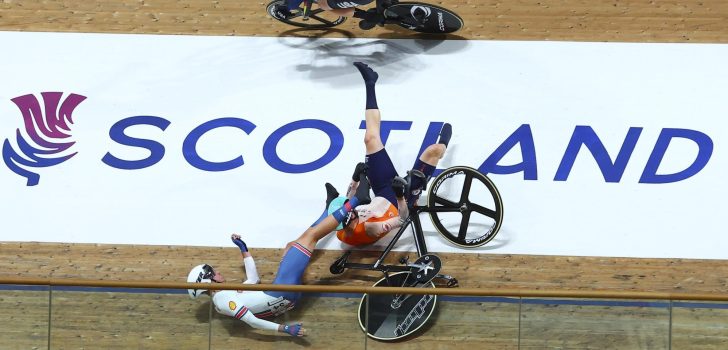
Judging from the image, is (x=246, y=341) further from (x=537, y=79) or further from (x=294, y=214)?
(x=537, y=79)

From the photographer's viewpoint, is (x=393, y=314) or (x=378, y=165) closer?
(x=393, y=314)

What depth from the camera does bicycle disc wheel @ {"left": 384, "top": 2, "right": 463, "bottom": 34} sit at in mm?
10477

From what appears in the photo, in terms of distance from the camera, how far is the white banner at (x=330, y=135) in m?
10.0

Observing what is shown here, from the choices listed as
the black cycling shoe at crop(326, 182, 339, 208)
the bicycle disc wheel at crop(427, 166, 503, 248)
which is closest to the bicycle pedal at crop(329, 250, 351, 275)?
the black cycling shoe at crop(326, 182, 339, 208)

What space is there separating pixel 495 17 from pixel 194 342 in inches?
196

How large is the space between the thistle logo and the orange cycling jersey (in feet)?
10.1

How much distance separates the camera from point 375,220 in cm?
970

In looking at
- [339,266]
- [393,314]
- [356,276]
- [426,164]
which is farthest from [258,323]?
[426,164]

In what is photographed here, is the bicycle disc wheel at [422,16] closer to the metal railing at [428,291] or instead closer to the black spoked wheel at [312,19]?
the black spoked wheel at [312,19]

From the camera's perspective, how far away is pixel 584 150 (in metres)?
10.2

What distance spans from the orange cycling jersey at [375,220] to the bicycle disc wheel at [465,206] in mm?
401

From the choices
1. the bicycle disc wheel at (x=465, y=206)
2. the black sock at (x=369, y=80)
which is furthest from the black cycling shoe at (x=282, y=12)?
the bicycle disc wheel at (x=465, y=206)

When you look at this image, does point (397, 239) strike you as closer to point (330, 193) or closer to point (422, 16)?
point (330, 193)

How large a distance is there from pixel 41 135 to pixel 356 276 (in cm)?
358
